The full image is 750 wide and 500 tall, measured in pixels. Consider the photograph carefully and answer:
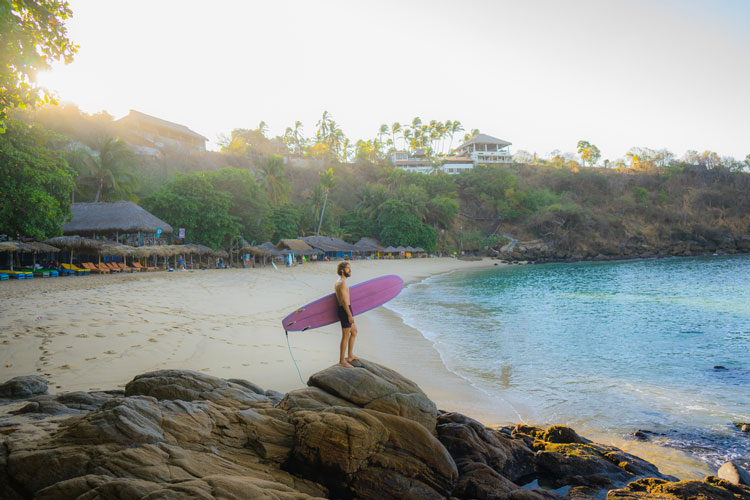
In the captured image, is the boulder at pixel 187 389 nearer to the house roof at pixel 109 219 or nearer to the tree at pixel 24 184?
the tree at pixel 24 184

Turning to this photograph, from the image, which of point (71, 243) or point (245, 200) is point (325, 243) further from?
point (71, 243)

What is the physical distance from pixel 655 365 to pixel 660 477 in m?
5.37

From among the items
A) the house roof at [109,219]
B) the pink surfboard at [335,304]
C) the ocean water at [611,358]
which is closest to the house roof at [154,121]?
the house roof at [109,219]

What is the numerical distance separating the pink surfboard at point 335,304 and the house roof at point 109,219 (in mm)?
22006

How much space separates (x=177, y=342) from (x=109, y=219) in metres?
20.8

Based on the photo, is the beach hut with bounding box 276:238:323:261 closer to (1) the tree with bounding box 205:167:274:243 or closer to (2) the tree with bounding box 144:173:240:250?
(1) the tree with bounding box 205:167:274:243

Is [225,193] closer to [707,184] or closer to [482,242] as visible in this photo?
[482,242]

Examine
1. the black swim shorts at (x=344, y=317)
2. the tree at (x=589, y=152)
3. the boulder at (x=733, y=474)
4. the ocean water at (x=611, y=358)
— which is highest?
the tree at (x=589, y=152)

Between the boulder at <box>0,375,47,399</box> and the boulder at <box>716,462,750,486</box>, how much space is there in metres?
7.28

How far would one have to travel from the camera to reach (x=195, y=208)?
1133 inches

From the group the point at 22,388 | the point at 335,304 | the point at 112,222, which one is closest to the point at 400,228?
the point at 112,222

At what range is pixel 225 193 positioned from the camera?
30.6m

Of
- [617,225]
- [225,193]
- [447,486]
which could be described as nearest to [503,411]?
[447,486]

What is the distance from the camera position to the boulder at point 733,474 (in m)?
4.16
